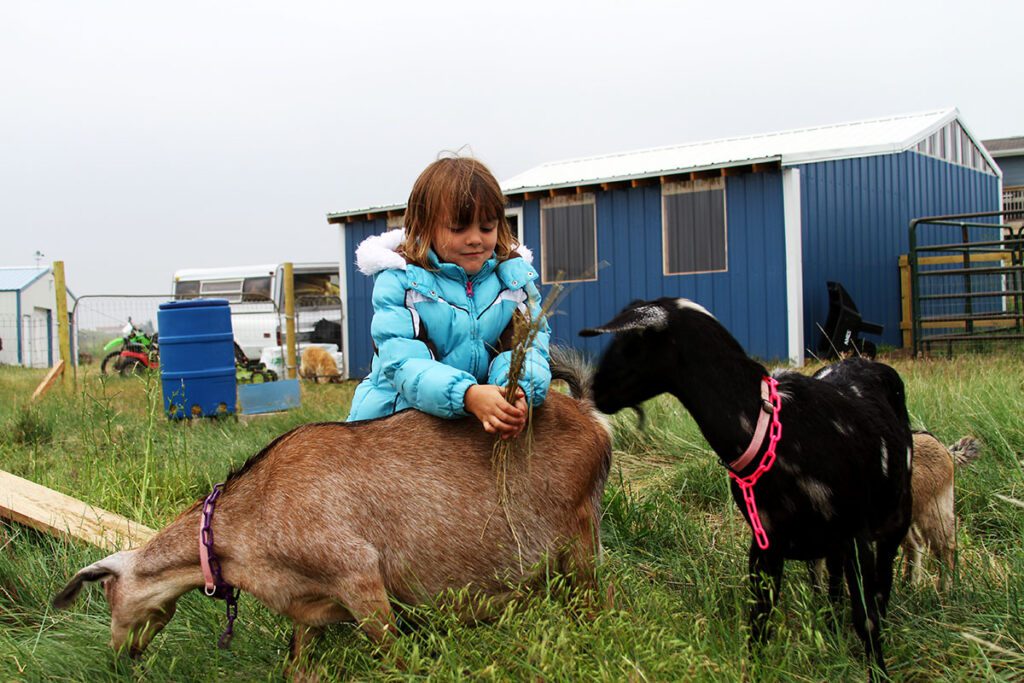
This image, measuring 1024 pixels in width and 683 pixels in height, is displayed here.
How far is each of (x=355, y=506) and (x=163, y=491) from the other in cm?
263

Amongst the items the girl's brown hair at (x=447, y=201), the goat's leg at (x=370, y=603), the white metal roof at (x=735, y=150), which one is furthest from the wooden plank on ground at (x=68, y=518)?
the white metal roof at (x=735, y=150)

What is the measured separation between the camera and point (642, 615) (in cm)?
262

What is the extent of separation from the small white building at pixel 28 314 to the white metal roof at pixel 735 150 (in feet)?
55.6

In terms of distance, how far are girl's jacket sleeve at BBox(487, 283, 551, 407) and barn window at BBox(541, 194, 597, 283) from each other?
1225cm

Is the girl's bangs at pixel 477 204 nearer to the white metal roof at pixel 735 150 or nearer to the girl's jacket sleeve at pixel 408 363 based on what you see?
the girl's jacket sleeve at pixel 408 363

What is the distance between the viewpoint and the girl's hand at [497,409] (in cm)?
269

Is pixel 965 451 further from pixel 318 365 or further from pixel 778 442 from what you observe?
pixel 318 365

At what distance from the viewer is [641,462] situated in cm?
529

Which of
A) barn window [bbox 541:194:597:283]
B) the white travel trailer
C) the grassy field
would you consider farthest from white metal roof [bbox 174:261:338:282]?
the grassy field

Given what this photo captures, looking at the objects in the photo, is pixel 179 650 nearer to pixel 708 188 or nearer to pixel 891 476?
pixel 891 476

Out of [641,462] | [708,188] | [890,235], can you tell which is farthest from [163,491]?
[890,235]

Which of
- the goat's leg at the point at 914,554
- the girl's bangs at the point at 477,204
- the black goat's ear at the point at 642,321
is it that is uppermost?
the girl's bangs at the point at 477,204

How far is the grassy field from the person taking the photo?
93.4 inches

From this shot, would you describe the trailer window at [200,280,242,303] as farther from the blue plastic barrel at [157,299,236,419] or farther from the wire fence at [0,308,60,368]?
the blue plastic barrel at [157,299,236,419]
